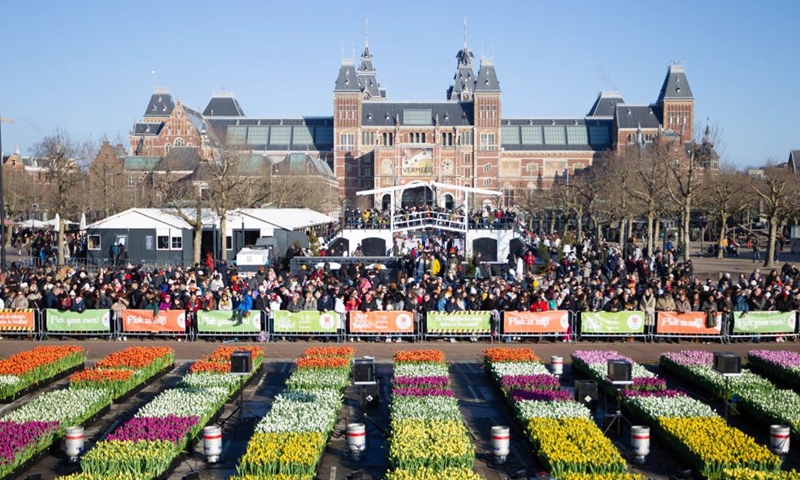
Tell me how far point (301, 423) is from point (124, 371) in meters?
4.85

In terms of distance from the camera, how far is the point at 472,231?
3794 centimetres

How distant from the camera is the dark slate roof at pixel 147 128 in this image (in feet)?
325

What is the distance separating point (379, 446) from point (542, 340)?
9.30 m

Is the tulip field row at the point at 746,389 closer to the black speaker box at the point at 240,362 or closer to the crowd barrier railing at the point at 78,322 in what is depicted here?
the black speaker box at the point at 240,362

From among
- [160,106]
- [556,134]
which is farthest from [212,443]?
[160,106]

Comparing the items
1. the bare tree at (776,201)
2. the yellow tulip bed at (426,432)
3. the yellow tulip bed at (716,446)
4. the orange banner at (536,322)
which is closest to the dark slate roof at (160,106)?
the bare tree at (776,201)

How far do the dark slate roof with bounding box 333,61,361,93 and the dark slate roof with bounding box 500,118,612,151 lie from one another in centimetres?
2010

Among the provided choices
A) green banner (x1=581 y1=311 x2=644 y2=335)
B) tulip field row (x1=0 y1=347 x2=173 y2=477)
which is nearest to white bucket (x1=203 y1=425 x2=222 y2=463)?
tulip field row (x1=0 y1=347 x2=173 y2=477)

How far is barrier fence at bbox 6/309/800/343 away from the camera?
19969 mm

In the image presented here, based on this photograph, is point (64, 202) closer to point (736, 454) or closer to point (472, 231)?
point (472, 231)

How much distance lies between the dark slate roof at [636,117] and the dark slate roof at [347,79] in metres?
33.5

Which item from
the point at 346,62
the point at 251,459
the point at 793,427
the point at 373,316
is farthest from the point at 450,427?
the point at 346,62

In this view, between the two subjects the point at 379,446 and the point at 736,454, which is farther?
the point at 379,446

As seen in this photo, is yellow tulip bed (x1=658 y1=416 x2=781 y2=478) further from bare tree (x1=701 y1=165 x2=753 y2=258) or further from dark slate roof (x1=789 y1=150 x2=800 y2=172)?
dark slate roof (x1=789 y1=150 x2=800 y2=172)
